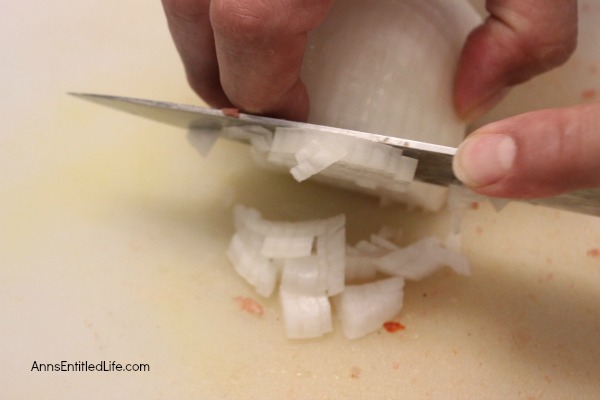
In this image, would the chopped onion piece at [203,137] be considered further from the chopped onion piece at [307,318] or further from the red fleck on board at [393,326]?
the red fleck on board at [393,326]

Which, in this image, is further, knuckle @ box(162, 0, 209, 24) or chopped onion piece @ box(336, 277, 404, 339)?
chopped onion piece @ box(336, 277, 404, 339)

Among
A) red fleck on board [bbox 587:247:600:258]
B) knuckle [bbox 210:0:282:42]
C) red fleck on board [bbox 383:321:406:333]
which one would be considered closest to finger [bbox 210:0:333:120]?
knuckle [bbox 210:0:282:42]

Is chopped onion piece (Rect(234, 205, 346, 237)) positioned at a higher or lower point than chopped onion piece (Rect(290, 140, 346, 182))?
lower

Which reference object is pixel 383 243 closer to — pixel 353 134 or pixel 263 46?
pixel 353 134

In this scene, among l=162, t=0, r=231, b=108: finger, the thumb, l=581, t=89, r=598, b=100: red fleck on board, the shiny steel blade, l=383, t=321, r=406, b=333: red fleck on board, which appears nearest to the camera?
the thumb

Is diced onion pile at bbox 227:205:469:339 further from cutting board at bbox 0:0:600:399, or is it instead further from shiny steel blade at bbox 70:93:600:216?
shiny steel blade at bbox 70:93:600:216

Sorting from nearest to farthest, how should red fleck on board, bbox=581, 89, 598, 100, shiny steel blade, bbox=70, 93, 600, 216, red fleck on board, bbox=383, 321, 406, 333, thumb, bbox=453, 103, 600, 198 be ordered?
thumb, bbox=453, 103, 600, 198
shiny steel blade, bbox=70, 93, 600, 216
red fleck on board, bbox=383, 321, 406, 333
red fleck on board, bbox=581, 89, 598, 100

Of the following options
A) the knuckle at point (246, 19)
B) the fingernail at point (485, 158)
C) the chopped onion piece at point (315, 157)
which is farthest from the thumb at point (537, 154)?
the knuckle at point (246, 19)

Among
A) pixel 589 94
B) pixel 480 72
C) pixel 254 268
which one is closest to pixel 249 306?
pixel 254 268
